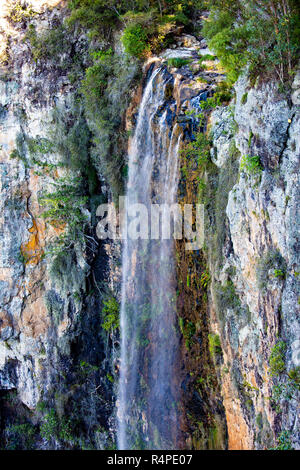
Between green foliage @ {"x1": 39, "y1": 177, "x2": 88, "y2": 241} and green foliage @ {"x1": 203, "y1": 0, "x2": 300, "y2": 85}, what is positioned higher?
green foliage @ {"x1": 203, "y1": 0, "x2": 300, "y2": 85}

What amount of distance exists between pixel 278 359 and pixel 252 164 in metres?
2.76

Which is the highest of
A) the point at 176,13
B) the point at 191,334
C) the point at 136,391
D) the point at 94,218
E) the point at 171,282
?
the point at 176,13

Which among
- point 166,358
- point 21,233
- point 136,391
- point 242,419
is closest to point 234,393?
point 242,419

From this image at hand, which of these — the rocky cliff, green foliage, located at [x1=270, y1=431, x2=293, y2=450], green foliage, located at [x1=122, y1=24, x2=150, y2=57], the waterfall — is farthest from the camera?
green foliage, located at [x1=122, y1=24, x2=150, y2=57]

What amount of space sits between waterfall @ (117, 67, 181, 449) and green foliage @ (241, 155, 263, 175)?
82.1 inches

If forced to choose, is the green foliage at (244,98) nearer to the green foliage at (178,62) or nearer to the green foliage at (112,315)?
the green foliage at (178,62)

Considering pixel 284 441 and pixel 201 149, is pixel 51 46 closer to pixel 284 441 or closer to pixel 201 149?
pixel 201 149

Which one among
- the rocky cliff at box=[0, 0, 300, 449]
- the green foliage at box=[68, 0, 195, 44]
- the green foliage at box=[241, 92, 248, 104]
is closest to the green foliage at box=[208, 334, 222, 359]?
the rocky cliff at box=[0, 0, 300, 449]

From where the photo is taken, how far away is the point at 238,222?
6.05 m

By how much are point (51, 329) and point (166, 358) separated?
4.32 m

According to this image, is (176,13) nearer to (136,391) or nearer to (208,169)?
(208,169)

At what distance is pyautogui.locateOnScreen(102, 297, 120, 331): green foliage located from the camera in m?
10.2

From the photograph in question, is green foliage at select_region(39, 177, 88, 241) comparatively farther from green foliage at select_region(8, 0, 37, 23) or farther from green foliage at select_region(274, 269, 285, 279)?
green foliage at select_region(274, 269, 285, 279)

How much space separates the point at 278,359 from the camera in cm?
497
